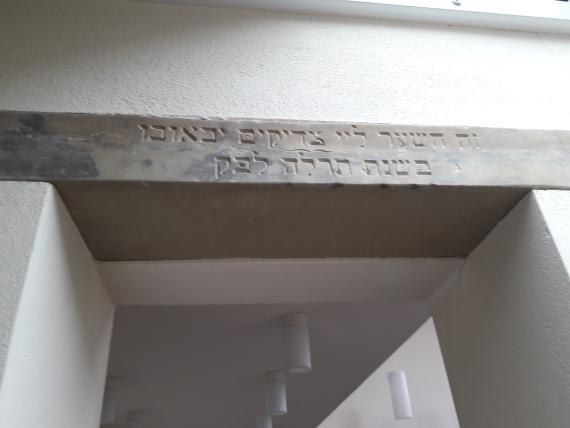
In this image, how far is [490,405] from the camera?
1.05 metres

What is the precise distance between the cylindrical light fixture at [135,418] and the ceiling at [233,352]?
1.8 inches

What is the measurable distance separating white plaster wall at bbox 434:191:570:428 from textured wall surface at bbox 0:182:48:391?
86 cm

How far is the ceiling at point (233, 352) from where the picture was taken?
2.00 meters

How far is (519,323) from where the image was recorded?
99 cm

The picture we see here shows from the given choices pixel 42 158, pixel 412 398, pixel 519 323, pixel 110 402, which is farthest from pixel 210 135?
pixel 412 398

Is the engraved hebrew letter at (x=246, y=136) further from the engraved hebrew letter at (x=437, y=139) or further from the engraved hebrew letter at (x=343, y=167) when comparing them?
the engraved hebrew letter at (x=437, y=139)

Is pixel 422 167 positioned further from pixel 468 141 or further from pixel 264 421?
pixel 264 421

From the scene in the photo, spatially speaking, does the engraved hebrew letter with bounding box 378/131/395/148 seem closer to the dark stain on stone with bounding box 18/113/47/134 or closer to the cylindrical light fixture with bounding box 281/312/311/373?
the dark stain on stone with bounding box 18/113/47/134

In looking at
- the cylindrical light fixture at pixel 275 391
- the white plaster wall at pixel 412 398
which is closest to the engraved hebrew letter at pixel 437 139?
the cylindrical light fixture at pixel 275 391

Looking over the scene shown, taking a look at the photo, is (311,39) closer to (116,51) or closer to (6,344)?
(116,51)

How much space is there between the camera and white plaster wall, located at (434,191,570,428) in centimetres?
A: 90

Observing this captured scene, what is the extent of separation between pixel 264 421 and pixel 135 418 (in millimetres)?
792

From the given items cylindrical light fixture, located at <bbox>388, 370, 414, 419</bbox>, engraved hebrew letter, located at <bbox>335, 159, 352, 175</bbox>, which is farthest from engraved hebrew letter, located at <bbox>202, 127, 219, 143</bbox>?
cylindrical light fixture, located at <bbox>388, 370, 414, 419</bbox>

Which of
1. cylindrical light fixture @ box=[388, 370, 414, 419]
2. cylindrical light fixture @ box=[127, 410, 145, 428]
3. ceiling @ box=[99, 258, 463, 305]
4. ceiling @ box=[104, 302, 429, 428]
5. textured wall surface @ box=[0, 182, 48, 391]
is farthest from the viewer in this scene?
cylindrical light fixture @ box=[388, 370, 414, 419]
